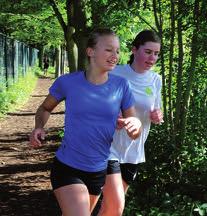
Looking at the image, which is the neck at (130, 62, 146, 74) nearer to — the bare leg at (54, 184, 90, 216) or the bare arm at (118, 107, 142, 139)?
the bare arm at (118, 107, 142, 139)

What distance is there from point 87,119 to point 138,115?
79 centimetres

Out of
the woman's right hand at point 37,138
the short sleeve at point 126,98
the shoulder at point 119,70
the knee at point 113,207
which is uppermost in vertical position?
the shoulder at point 119,70

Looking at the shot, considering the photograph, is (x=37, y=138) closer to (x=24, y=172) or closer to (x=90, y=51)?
(x=90, y=51)

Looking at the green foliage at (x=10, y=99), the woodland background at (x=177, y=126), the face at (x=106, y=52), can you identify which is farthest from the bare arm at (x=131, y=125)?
the green foliage at (x=10, y=99)

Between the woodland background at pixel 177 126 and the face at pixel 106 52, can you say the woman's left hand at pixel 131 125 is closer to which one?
Result: the face at pixel 106 52

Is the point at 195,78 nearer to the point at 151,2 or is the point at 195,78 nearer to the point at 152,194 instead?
the point at 151,2

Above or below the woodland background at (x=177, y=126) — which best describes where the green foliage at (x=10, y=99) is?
below

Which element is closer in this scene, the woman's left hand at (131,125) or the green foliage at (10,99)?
the woman's left hand at (131,125)

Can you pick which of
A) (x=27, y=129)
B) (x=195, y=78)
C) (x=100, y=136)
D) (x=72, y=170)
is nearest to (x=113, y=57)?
(x=100, y=136)

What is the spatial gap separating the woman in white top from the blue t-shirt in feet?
1.51

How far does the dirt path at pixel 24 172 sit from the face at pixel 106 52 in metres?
2.92

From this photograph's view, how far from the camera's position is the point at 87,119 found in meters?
3.55

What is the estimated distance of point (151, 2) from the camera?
21.7ft

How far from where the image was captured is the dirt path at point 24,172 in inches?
251
